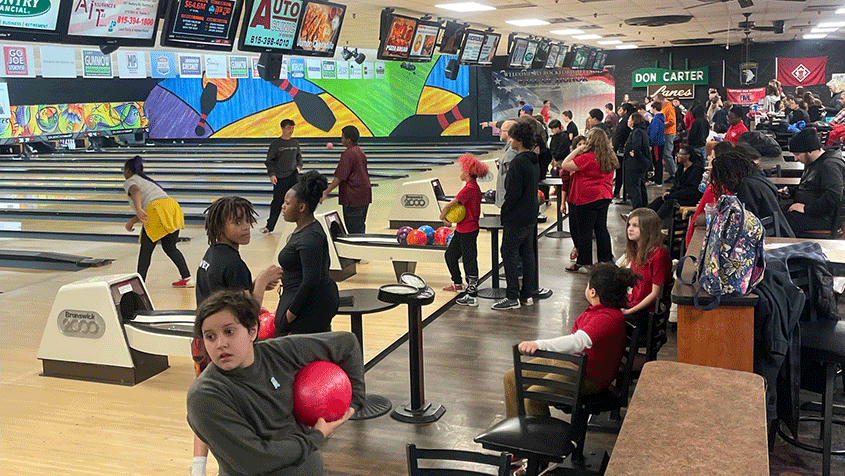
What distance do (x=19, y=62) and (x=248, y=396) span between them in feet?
61.8

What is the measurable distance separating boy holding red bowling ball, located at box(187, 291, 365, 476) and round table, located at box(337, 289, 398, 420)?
1559 mm

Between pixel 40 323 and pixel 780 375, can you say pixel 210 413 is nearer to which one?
pixel 780 375

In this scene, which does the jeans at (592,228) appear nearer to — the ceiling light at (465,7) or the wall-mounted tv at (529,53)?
the ceiling light at (465,7)

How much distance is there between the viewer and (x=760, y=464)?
61.6 inches

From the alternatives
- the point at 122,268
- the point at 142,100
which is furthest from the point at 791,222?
the point at 142,100

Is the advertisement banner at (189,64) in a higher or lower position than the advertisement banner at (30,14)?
higher

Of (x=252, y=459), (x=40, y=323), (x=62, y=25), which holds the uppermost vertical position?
(x=62, y=25)

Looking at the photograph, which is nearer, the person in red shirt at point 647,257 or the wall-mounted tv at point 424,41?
the person in red shirt at point 647,257

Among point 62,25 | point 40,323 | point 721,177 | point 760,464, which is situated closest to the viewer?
point 760,464

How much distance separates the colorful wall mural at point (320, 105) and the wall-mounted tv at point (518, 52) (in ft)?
26.8

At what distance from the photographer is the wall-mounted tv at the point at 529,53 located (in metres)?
12.0

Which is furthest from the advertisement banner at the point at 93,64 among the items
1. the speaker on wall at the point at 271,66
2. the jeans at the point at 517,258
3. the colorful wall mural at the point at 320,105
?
the jeans at the point at 517,258

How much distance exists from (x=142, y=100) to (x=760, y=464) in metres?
24.4

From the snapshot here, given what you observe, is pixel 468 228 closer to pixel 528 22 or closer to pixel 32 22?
pixel 32 22
